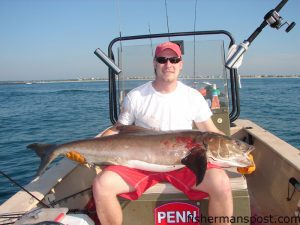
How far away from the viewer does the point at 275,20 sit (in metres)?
4.76

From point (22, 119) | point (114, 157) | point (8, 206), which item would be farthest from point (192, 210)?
point (22, 119)

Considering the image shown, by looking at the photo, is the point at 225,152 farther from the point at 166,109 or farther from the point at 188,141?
the point at 166,109

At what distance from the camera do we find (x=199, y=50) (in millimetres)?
5336

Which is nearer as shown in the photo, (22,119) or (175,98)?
(175,98)

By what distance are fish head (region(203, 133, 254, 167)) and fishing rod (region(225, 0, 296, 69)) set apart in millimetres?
2035

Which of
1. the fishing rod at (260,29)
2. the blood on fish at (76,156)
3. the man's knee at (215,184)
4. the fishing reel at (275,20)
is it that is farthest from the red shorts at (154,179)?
the fishing reel at (275,20)

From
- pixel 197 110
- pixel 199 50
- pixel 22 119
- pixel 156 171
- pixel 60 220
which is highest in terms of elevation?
pixel 199 50

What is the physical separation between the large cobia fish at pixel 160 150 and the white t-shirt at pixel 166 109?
429 mm

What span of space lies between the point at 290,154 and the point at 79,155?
254cm

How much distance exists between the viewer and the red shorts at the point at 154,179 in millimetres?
3193

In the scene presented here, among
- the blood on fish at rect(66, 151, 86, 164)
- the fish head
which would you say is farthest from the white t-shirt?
the blood on fish at rect(66, 151, 86, 164)

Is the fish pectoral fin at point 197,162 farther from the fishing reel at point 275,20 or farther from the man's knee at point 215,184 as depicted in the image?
the fishing reel at point 275,20

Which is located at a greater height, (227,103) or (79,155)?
(227,103)

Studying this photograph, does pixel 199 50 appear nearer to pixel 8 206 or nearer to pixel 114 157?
pixel 114 157
